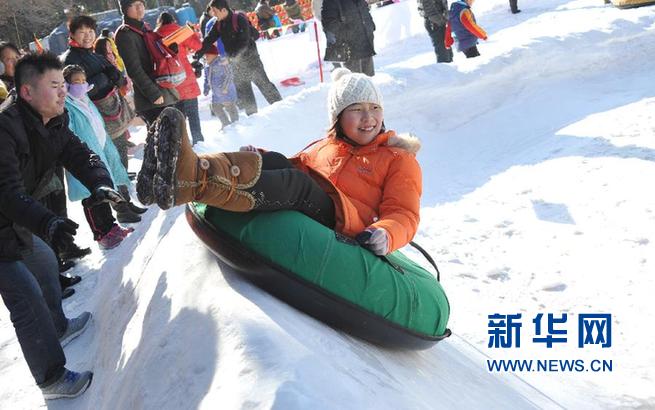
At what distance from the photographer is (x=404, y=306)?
2.02 meters

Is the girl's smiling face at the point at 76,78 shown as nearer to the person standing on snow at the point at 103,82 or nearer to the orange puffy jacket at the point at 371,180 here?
the person standing on snow at the point at 103,82

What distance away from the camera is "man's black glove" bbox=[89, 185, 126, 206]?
2.23 metres

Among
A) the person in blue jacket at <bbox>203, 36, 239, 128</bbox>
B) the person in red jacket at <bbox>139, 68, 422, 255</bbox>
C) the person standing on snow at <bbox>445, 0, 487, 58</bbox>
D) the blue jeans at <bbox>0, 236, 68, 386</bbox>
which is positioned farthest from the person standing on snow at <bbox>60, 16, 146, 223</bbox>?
the person standing on snow at <bbox>445, 0, 487, 58</bbox>

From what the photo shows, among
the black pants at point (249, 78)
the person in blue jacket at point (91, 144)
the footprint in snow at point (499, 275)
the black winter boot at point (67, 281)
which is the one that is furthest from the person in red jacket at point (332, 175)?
the black pants at point (249, 78)

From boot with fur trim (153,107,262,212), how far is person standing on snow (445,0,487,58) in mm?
5896

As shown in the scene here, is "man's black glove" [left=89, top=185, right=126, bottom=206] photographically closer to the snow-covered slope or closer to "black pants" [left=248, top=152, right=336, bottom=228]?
the snow-covered slope

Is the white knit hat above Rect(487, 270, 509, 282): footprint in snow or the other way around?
above

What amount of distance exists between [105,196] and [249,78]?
488 cm

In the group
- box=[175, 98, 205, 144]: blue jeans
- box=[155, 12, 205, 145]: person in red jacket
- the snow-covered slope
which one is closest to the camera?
the snow-covered slope

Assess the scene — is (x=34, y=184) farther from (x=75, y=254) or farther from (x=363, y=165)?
(x=75, y=254)

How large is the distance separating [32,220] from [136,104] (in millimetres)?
3158

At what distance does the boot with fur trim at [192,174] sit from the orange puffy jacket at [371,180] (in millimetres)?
465

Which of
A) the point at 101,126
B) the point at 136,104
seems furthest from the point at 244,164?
the point at 136,104

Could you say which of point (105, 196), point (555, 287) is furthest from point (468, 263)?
point (105, 196)
